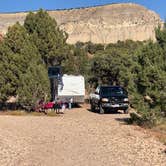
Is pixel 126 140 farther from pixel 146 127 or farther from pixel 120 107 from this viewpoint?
pixel 120 107

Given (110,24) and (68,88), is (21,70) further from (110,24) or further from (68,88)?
(110,24)

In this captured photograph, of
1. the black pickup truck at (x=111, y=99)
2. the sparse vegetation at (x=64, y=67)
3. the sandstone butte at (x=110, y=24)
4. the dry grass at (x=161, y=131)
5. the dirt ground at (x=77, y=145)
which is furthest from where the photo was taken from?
the sandstone butte at (x=110, y=24)

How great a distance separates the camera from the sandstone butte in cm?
17738

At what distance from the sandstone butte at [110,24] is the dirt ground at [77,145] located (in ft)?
486

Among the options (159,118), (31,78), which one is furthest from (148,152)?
(31,78)

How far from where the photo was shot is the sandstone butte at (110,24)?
177375 mm

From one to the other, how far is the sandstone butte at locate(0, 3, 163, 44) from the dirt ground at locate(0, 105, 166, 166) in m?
148

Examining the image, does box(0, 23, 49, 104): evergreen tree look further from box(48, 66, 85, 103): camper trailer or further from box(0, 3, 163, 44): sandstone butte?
box(0, 3, 163, 44): sandstone butte

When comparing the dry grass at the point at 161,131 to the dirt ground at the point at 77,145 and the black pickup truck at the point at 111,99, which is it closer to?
the dirt ground at the point at 77,145

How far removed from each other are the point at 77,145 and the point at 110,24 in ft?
562

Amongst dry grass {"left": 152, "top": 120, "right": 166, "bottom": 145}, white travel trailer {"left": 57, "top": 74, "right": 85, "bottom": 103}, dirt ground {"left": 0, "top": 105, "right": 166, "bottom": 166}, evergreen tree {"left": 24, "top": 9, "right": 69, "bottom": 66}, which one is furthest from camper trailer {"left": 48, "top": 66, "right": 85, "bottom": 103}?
dry grass {"left": 152, "top": 120, "right": 166, "bottom": 145}

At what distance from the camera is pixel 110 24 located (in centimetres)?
18825

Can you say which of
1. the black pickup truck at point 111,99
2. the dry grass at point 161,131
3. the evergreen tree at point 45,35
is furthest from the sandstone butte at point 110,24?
the dry grass at point 161,131

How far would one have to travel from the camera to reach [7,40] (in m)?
36.4
